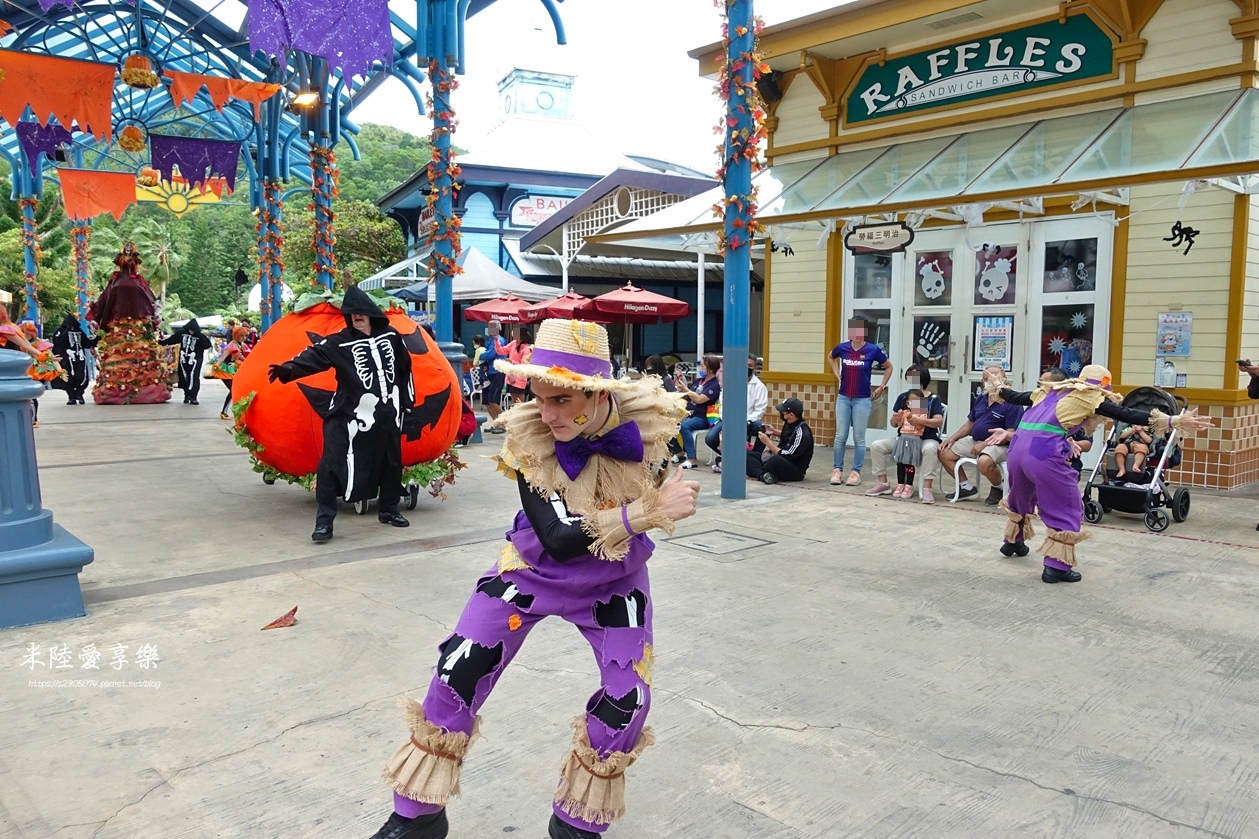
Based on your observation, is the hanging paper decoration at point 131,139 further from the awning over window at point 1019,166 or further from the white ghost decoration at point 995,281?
the white ghost decoration at point 995,281

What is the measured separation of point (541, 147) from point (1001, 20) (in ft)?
61.0

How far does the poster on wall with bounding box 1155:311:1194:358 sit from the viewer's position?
29.8 feet

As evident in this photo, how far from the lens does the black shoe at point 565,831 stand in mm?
2564

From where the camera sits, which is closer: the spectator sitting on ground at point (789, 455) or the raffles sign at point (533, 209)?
the spectator sitting on ground at point (789, 455)

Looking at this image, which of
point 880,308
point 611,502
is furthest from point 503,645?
point 880,308

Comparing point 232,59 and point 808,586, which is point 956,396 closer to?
point 808,586

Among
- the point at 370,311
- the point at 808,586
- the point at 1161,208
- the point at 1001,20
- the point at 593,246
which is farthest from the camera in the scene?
the point at 593,246

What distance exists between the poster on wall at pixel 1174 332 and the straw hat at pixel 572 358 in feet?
28.1

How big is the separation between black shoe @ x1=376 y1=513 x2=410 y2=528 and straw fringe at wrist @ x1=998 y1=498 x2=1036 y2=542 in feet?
14.4

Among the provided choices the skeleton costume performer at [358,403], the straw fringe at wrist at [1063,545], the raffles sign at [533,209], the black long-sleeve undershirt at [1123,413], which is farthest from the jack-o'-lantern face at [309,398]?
the raffles sign at [533,209]

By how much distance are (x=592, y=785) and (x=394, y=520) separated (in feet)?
16.1

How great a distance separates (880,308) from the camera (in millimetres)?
11867

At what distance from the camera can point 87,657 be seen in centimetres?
414

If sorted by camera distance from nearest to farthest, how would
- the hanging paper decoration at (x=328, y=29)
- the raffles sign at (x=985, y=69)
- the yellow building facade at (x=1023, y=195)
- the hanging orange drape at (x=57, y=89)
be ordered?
1. the hanging paper decoration at (x=328, y=29)
2. the yellow building facade at (x=1023, y=195)
3. the raffles sign at (x=985, y=69)
4. the hanging orange drape at (x=57, y=89)
